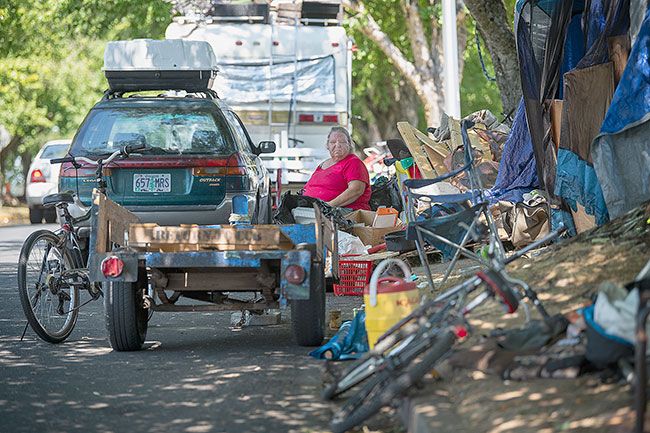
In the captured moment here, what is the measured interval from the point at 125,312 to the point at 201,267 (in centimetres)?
59

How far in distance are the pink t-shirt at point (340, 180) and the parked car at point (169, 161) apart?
1.14 m

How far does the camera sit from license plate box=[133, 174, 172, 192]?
12250mm

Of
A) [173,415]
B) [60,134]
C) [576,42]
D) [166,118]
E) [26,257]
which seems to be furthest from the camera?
[60,134]

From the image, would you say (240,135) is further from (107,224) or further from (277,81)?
(277,81)

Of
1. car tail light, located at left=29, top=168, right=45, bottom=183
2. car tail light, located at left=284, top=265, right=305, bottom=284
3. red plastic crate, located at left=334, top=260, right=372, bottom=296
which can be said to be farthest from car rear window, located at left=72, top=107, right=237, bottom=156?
car tail light, located at left=29, top=168, right=45, bottom=183

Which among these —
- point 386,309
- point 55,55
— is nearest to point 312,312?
point 386,309

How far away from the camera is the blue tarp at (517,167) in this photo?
1319 cm

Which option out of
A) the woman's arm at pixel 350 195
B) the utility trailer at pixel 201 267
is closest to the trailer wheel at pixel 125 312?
the utility trailer at pixel 201 267

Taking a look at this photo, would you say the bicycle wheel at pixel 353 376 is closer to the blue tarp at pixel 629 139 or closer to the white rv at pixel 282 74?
the blue tarp at pixel 629 139

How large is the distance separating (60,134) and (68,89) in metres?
7.59

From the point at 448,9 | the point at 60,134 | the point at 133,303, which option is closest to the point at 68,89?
the point at 60,134

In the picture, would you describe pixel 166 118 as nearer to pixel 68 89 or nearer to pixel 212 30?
pixel 212 30

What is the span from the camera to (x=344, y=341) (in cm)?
818

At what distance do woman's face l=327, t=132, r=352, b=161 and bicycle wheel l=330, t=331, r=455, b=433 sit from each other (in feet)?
25.5
